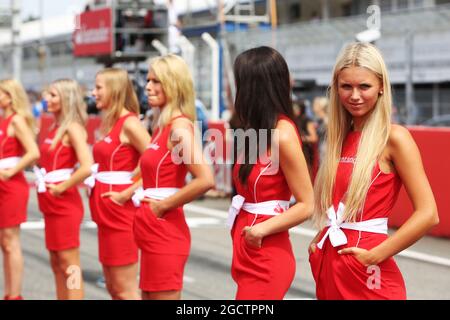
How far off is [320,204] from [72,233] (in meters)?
3.03

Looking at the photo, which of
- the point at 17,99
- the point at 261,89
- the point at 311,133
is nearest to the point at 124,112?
the point at 17,99

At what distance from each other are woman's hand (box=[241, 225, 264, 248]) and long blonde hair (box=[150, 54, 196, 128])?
116 cm

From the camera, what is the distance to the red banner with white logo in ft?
51.4

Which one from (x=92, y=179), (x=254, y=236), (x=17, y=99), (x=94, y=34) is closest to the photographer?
(x=254, y=236)

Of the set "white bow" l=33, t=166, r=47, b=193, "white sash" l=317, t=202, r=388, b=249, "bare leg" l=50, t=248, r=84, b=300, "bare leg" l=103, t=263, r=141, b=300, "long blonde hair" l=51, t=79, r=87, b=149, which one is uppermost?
"long blonde hair" l=51, t=79, r=87, b=149

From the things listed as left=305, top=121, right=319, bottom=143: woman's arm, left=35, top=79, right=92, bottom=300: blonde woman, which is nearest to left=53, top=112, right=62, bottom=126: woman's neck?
left=35, top=79, right=92, bottom=300: blonde woman

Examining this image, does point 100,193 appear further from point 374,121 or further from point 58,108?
point 374,121

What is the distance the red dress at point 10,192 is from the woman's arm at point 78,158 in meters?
0.86

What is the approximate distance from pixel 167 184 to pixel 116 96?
1.11 meters

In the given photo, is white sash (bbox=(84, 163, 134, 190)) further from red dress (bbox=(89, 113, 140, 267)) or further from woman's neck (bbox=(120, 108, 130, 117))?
woman's neck (bbox=(120, 108, 130, 117))

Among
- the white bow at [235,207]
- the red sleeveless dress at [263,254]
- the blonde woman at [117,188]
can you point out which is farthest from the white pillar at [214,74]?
the red sleeveless dress at [263,254]

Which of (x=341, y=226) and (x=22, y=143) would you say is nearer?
(x=341, y=226)

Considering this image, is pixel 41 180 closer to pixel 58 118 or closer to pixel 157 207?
pixel 58 118

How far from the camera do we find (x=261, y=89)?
12.9 feet
